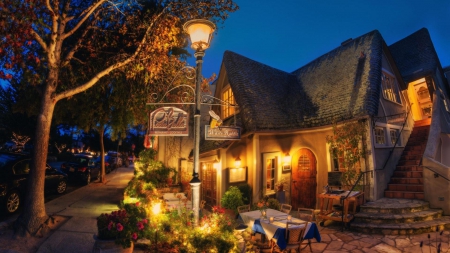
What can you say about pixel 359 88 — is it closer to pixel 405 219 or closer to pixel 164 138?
pixel 405 219

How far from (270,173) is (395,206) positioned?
451 centimetres

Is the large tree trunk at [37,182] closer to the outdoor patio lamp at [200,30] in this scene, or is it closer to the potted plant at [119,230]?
the potted plant at [119,230]

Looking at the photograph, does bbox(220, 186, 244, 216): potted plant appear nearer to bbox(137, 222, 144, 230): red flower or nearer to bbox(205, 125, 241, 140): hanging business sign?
bbox(205, 125, 241, 140): hanging business sign

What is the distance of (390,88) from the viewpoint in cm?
1228

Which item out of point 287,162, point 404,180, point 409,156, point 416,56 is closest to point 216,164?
point 287,162

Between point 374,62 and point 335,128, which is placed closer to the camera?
point 335,128

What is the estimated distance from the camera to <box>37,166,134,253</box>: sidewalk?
6121 millimetres

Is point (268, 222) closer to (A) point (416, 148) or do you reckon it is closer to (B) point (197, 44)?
(B) point (197, 44)

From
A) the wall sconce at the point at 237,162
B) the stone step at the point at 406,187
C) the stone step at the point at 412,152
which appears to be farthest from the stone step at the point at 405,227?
the wall sconce at the point at 237,162

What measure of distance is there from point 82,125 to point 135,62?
569 cm

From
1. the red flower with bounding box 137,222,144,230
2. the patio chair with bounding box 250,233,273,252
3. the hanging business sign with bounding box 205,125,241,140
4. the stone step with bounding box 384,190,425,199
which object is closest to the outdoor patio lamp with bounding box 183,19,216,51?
the hanging business sign with bounding box 205,125,241,140

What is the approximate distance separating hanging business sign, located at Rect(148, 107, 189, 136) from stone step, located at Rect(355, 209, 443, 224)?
6.79m

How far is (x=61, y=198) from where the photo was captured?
11.5 m

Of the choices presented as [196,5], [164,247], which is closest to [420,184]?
[164,247]
